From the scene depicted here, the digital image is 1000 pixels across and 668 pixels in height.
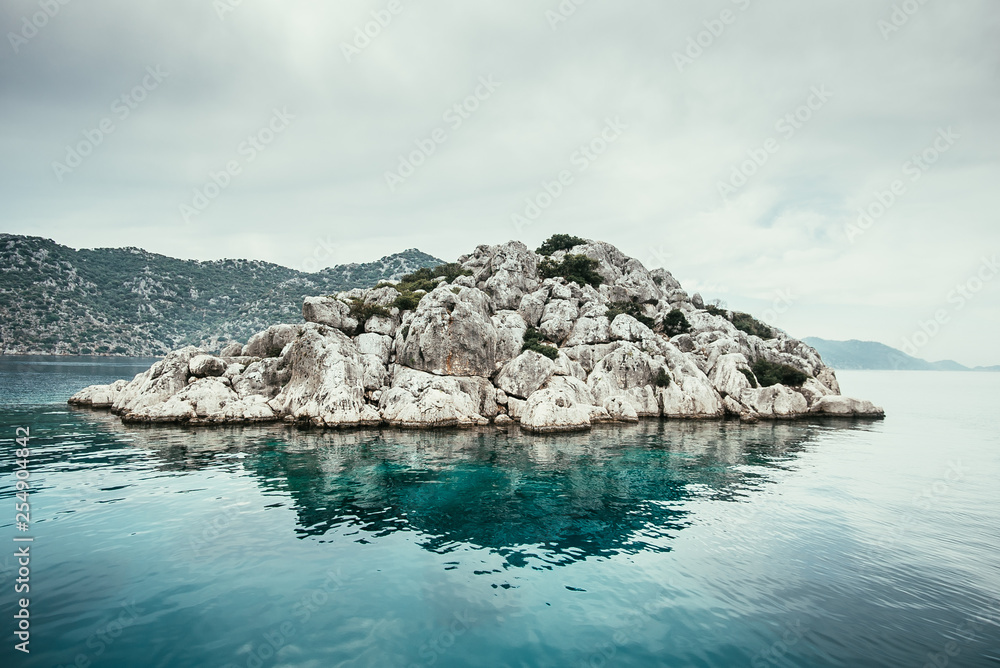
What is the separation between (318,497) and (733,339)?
62031 mm

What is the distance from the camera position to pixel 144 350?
165500mm

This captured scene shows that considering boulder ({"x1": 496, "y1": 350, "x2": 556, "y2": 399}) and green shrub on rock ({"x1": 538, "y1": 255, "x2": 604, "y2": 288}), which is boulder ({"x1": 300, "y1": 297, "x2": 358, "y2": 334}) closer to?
boulder ({"x1": 496, "y1": 350, "x2": 556, "y2": 399})

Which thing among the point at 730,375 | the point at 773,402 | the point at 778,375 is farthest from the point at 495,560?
the point at 778,375

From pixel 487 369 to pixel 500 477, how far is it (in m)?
25.0

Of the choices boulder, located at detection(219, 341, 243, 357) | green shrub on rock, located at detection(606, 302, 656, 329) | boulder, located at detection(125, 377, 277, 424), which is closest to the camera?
boulder, located at detection(125, 377, 277, 424)

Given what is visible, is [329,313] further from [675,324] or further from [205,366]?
[675,324]

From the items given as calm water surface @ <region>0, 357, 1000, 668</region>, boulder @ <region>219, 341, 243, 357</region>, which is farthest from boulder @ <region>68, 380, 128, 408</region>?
calm water surface @ <region>0, 357, 1000, 668</region>

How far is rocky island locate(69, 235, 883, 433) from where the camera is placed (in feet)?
140

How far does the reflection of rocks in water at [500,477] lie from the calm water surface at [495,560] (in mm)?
176

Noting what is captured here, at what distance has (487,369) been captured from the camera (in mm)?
49656

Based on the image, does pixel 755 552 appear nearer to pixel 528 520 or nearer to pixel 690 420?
pixel 528 520

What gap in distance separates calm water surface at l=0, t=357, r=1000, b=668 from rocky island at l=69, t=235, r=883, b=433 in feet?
41.1

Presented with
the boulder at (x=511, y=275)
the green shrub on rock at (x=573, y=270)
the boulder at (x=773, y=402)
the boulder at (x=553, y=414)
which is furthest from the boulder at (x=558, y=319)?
the boulder at (x=773, y=402)

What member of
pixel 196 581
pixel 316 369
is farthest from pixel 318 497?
pixel 316 369
